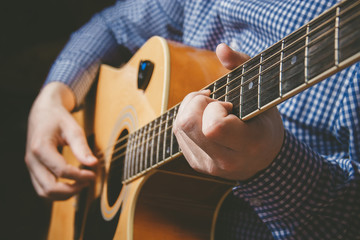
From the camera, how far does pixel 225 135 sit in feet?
1.29

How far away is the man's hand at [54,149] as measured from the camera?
0.84 m

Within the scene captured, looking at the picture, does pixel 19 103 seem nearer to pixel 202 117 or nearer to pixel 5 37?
pixel 5 37

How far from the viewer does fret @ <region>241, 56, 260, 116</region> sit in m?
0.39

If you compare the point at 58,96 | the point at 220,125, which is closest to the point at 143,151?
the point at 220,125

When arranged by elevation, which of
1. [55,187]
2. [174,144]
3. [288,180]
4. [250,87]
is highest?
[250,87]

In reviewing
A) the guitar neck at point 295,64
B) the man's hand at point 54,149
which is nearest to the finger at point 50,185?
the man's hand at point 54,149

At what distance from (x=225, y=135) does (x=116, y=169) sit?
43 centimetres

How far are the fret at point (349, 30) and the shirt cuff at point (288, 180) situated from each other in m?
0.21

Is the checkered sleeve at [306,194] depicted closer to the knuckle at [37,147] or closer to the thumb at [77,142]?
the thumb at [77,142]

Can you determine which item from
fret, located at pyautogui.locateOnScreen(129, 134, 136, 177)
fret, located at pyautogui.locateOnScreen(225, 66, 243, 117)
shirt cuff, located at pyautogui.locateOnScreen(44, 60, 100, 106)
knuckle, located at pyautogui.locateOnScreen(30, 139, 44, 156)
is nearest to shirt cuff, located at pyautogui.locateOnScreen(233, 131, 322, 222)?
fret, located at pyautogui.locateOnScreen(225, 66, 243, 117)

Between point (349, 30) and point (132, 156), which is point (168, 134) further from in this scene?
point (349, 30)

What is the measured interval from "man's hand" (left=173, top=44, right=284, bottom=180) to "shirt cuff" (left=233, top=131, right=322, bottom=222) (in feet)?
0.09

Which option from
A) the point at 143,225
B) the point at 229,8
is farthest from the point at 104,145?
the point at 229,8

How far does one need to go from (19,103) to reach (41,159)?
965mm
